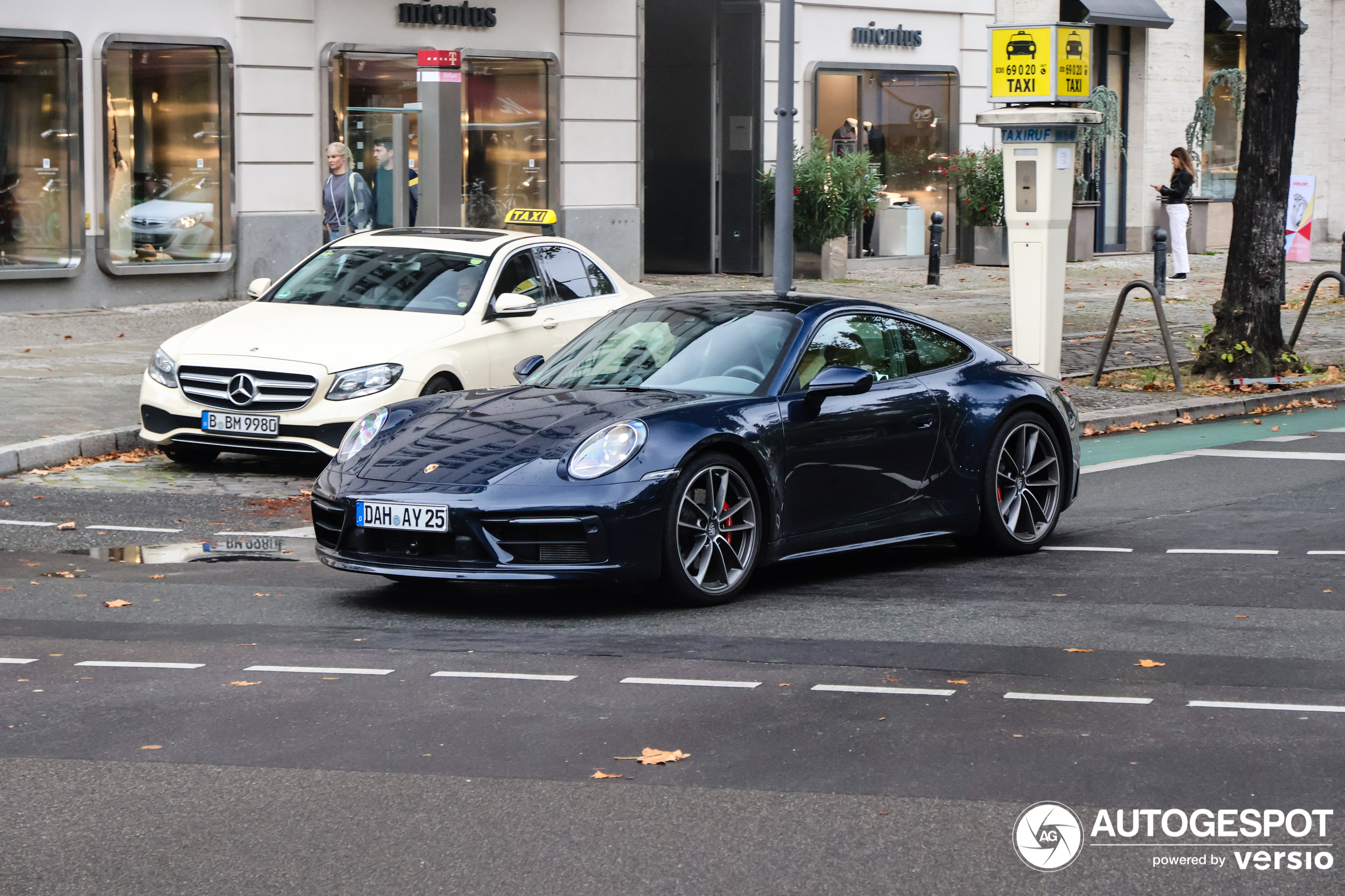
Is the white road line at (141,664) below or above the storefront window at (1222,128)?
below

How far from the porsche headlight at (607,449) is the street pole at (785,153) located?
29.6ft

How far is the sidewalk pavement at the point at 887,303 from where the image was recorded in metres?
13.5

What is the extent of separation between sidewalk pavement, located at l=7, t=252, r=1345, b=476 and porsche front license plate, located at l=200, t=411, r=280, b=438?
1200 mm

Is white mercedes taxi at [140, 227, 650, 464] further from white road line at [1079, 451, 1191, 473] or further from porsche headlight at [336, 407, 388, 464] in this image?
white road line at [1079, 451, 1191, 473]

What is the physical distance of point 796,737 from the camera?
18.5 feet

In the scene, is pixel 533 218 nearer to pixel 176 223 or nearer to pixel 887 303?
pixel 887 303

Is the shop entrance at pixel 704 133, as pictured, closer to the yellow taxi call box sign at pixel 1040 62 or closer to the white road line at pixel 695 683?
the yellow taxi call box sign at pixel 1040 62

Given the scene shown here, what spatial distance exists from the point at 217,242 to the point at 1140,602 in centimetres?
1548

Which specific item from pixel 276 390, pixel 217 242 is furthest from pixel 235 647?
pixel 217 242

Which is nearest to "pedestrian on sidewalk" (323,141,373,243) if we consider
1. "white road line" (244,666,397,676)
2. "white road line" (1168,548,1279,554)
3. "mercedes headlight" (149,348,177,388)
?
"mercedes headlight" (149,348,177,388)

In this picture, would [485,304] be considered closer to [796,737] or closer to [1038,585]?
[1038,585]

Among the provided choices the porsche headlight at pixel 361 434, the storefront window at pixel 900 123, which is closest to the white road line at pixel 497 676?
the porsche headlight at pixel 361 434

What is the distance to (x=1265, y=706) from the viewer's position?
19.8ft

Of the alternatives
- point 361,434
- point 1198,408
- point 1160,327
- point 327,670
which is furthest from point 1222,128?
point 327,670
